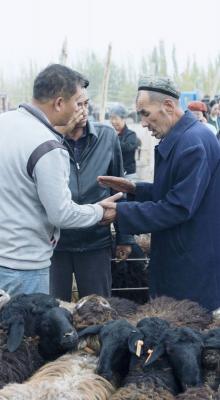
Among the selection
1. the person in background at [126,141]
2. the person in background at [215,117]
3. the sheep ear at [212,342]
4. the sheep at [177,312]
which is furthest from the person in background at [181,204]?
the person in background at [215,117]

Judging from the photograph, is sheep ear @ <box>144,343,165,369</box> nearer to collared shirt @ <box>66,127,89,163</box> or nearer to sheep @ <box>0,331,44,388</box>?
sheep @ <box>0,331,44,388</box>

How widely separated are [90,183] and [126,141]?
4618 mm

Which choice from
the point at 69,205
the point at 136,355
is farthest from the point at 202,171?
the point at 136,355

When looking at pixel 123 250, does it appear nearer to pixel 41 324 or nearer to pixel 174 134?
pixel 174 134

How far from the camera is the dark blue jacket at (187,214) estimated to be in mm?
3637

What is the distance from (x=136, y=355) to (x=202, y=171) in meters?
1.32

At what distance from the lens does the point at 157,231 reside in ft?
12.7

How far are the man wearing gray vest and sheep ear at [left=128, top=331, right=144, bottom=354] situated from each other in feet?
2.73

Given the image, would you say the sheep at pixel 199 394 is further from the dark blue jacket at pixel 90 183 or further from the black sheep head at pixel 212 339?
the dark blue jacket at pixel 90 183

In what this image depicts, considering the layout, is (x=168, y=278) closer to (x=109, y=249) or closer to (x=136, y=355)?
(x=109, y=249)

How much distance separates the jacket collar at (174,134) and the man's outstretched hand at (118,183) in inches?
15.4

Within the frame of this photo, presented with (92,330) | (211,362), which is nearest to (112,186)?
(92,330)

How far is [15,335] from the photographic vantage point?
287 cm

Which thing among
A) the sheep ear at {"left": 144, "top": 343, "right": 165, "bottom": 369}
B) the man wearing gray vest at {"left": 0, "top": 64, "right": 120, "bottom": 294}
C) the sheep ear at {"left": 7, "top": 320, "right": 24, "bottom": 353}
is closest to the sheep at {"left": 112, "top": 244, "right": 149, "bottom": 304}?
the man wearing gray vest at {"left": 0, "top": 64, "right": 120, "bottom": 294}
